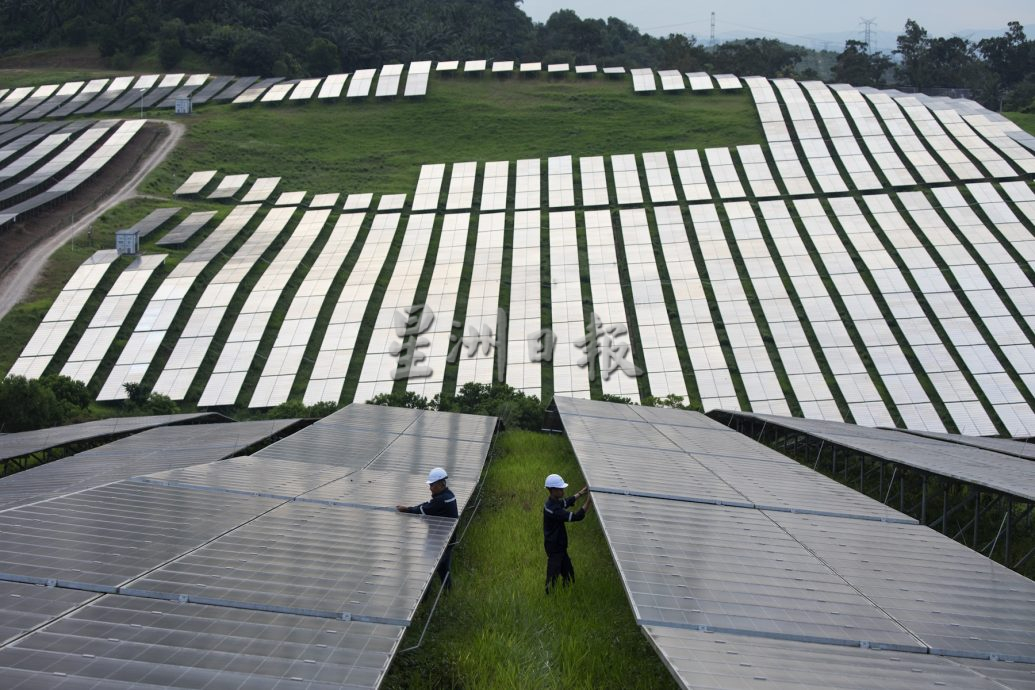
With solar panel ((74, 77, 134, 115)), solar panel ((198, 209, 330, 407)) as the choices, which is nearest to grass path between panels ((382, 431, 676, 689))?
solar panel ((198, 209, 330, 407))

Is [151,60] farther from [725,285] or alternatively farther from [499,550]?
[499,550]

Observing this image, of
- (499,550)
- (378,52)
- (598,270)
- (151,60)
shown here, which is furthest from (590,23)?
(499,550)

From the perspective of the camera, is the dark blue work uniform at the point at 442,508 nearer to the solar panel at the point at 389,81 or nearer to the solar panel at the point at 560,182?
the solar panel at the point at 560,182

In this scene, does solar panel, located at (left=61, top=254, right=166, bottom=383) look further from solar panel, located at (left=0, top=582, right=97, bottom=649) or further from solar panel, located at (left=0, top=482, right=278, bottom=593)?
solar panel, located at (left=0, top=582, right=97, bottom=649)

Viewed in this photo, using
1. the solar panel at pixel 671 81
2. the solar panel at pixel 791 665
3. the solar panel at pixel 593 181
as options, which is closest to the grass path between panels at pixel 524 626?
the solar panel at pixel 791 665

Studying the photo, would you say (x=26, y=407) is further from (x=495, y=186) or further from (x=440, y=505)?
(x=495, y=186)

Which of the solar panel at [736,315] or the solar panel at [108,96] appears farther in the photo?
the solar panel at [108,96]

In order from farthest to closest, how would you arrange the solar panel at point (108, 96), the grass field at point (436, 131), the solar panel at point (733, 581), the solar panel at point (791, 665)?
the solar panel at point (108, 96) < the grass field at point (436, 131) < the solar panel at point (733, 581) < the solar panel at point (791, 665)
